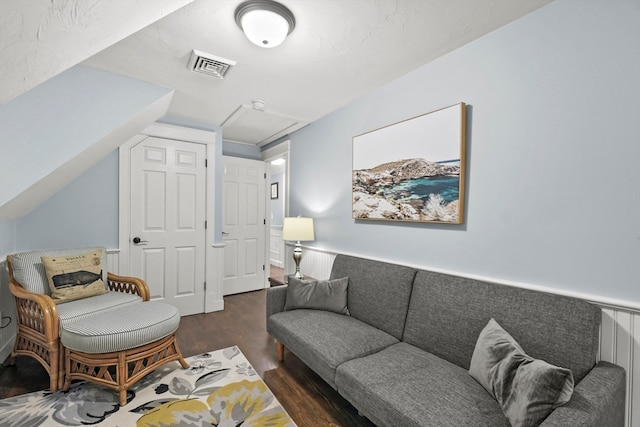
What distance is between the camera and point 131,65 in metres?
2.22

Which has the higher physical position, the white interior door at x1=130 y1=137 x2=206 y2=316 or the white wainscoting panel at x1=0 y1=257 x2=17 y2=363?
the white interior door at x1=130 y1=137 x2=206 y2=316

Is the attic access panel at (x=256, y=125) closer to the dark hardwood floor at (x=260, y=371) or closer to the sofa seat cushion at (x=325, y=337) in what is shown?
the sofa seat cushion at (x=325, y=337)

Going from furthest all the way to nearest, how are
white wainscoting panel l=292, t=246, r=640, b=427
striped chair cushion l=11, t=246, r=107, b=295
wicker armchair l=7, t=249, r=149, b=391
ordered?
striped chair cushion l=11, t=246, r=107, b=295 → wicker armchair l=7, t=249, r=149, b=391 → white wainscoting panel l=292, t=246, r=640, b=427

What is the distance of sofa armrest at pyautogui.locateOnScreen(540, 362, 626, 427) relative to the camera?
3.30 feet

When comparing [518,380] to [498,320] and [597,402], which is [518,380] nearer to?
[597,402]

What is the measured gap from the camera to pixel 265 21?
1.62 meters

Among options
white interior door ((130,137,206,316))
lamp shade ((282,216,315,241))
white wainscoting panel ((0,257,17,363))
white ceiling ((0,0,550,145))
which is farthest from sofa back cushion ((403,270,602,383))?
white wainscoting panel ((0,257,17,363))

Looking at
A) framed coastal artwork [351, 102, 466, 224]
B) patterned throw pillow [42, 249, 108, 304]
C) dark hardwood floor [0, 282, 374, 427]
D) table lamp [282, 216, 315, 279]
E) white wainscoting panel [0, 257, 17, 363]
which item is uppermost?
framed coastal artwork [351, 102, 466, 224]

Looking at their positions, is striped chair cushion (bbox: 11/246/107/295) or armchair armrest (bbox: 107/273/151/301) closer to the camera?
striped chair cushion (bbox: 11/246/107/295)

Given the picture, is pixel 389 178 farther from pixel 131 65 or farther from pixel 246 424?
pixel 131 65

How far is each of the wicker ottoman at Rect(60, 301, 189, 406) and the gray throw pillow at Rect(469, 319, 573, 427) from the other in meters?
1.98

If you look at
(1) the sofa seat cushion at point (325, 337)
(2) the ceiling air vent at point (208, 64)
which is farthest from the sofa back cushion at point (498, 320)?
(2) the ceiling air vent at point (208, 64)

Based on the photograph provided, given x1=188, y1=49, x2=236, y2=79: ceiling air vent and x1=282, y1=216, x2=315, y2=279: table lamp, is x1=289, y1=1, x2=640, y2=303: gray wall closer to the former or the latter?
x1=282, y1=216, x2=315, y2=279: table lamp

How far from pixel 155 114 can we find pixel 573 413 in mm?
3607
